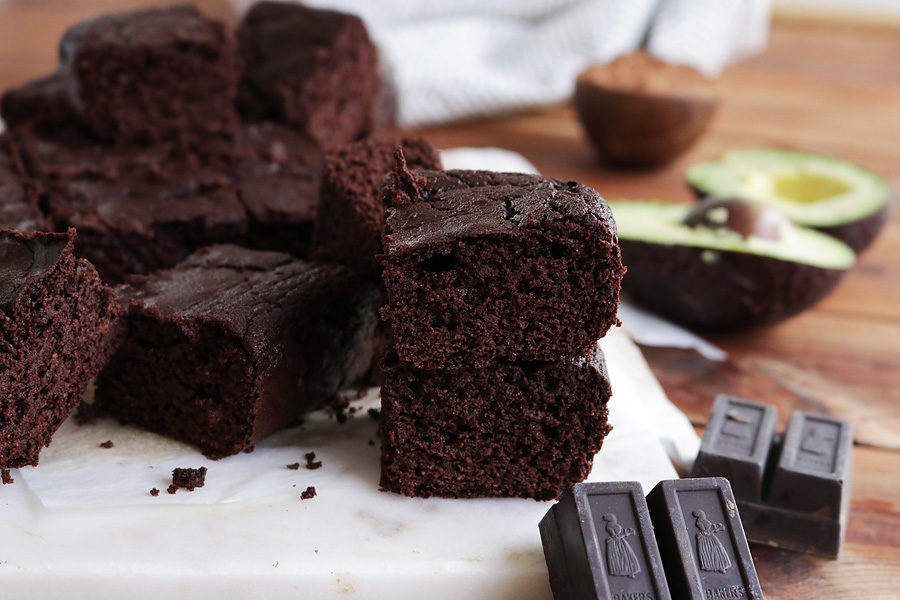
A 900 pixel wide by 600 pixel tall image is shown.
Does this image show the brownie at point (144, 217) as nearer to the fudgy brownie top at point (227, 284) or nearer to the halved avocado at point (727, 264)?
the fudgy brownie top at point (227, 284)

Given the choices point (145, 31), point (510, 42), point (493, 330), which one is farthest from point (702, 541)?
point (510, 42)

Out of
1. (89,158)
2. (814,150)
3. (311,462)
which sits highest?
(89,158)

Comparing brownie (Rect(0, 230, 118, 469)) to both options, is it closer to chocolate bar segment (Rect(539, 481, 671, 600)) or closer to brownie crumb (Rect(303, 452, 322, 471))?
brownie crumb (Rect(303, 452, 322, 471))

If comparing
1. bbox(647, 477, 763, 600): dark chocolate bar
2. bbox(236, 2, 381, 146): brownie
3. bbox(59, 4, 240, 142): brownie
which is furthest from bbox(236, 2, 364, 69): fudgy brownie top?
bbox(647, 477, 763, 600): dark chocolate bar

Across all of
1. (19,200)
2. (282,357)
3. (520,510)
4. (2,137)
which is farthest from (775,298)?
(2,137)

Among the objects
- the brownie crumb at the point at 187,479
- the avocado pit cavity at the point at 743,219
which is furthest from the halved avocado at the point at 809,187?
the brownie crumb at the point at 187,479

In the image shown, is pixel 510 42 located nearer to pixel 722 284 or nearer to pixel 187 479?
→ pixel 722 284
